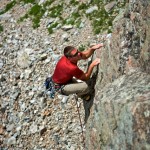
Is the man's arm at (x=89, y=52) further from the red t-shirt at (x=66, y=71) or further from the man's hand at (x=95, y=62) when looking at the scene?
the red t-shirt at (x=66, y=71)

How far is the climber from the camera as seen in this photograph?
13.1 meters

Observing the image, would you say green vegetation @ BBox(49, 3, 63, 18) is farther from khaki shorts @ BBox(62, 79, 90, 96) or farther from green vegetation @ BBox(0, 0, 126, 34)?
khaki shorts @ BBox(62, 79, 90, 96)

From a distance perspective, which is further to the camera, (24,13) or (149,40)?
(24,13)

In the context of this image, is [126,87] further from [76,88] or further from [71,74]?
[76,88]

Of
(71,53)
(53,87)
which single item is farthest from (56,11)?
(71,53)

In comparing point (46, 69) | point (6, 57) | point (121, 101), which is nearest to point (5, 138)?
point (46, 69)

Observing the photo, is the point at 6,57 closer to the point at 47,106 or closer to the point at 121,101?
the point at 47,106

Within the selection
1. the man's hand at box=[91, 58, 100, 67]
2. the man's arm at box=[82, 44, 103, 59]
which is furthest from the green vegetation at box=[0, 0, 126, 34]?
the man's hand at box=[91, 58, 100, 67]

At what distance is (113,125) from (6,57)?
48.6 feet

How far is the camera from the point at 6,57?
935 inches

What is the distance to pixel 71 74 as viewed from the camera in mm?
13250

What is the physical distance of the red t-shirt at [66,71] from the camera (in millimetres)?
13069

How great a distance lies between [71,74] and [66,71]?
0.71 feet

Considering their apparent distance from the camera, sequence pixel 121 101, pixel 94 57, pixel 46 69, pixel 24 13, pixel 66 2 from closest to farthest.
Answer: pixel 121 101 → pixel 94 57 → pixel 46 69 → pixel 66 2 → pixel 24 13
